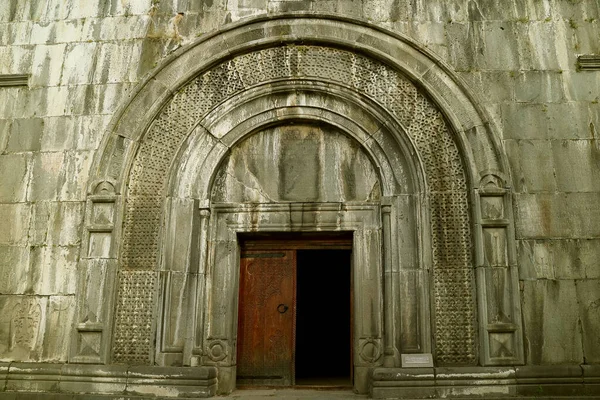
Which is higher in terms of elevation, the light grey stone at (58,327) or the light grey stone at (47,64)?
the light grey stone at (47,64)

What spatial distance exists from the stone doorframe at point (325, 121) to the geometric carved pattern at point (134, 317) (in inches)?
0.5

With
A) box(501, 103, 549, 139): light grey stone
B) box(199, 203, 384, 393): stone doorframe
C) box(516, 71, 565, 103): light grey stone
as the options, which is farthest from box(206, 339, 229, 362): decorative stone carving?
box(516, 71, 565, 103): light grey stone

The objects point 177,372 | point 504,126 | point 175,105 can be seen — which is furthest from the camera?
point 175,105

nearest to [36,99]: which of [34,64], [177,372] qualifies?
[34,64]

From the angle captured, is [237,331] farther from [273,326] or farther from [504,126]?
[504,126]

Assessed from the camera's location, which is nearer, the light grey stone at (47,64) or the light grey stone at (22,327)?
the light grey stone at (22,327)

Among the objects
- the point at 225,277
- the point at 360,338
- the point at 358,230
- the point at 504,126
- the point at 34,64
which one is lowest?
the point at 360,338

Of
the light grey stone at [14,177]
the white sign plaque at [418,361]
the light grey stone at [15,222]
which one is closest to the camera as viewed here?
the white sign plaque at [418,361]

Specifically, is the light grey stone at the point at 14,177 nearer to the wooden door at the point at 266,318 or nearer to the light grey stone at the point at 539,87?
the wooden door at the point at 266,318

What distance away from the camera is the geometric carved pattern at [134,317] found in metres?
6.82

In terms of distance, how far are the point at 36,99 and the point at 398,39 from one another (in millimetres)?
5218

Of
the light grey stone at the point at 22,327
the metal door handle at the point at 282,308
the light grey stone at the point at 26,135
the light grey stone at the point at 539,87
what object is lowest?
the light grey stone at the point at 22,327

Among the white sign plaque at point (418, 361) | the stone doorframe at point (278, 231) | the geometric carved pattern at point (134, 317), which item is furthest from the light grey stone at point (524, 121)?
the geometric carved pattern at point (134, 317)

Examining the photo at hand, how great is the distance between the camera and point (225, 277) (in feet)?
23.7
